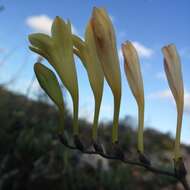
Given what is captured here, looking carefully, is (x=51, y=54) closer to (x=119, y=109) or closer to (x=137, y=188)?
(x=119, y=109)

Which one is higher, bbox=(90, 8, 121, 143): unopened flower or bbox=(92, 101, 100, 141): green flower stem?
bbox=(90, 8, 121, 143): unopened flower

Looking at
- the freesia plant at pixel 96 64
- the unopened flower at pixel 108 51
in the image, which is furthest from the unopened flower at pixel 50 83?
the unopened flower at pixel 108 51

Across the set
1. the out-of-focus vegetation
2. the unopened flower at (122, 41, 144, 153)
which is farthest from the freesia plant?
the out-of-focus vegetation

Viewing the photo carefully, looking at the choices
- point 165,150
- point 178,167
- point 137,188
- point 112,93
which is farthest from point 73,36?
point 165,150

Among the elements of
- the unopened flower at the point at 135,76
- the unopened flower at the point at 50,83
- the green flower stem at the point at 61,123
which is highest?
the unopened flower at the point at 135,76

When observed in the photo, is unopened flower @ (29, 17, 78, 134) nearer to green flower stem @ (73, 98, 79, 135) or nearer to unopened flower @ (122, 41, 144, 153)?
green flower stem @ (73, 98, 79, 135)

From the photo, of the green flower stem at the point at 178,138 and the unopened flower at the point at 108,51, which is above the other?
the unopened flower at the point at 108,51

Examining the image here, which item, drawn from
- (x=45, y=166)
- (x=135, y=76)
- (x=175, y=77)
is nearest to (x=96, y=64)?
(x=135, y=76)

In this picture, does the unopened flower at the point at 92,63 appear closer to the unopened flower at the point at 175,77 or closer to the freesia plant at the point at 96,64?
the freesia plant at the point at 96,64
